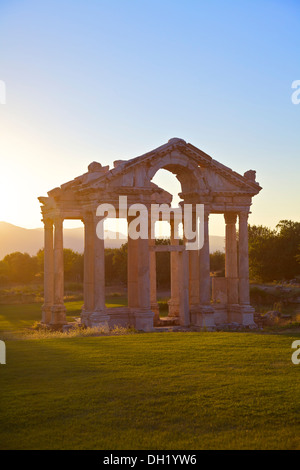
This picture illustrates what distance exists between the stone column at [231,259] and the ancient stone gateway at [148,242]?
5cm

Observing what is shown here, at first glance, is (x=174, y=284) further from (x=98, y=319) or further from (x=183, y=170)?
(x=98, y=319)

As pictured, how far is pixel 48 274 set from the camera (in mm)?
30109

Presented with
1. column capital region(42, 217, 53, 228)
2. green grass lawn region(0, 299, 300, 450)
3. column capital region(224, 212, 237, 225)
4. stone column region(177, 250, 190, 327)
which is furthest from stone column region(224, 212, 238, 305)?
green grass lawn region(0, 299, 300, 450)

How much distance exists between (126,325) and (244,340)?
32.1 feet

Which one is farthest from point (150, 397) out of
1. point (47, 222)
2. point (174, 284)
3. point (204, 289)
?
point (174, 284)

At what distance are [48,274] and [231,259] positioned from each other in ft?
33.0

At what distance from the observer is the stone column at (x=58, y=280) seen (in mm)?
28812

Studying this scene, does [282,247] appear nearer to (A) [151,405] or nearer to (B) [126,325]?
(B) [126,325]

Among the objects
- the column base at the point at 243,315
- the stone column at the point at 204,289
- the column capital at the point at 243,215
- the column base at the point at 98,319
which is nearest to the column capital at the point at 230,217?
the column capital at the point at 243,215

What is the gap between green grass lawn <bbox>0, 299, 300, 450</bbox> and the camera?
30.3 ft

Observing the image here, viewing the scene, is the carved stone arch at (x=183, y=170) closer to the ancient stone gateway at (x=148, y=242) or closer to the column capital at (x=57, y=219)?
the ancient stone gateway at (x=148, y=242)

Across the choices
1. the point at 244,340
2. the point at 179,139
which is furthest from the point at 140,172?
the point at 244,340

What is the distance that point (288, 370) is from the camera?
44.7 feet

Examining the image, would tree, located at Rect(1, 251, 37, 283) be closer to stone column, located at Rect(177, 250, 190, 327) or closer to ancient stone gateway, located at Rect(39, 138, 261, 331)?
ancient stone gateway, located at Rect(39, 138, 261, 331)
